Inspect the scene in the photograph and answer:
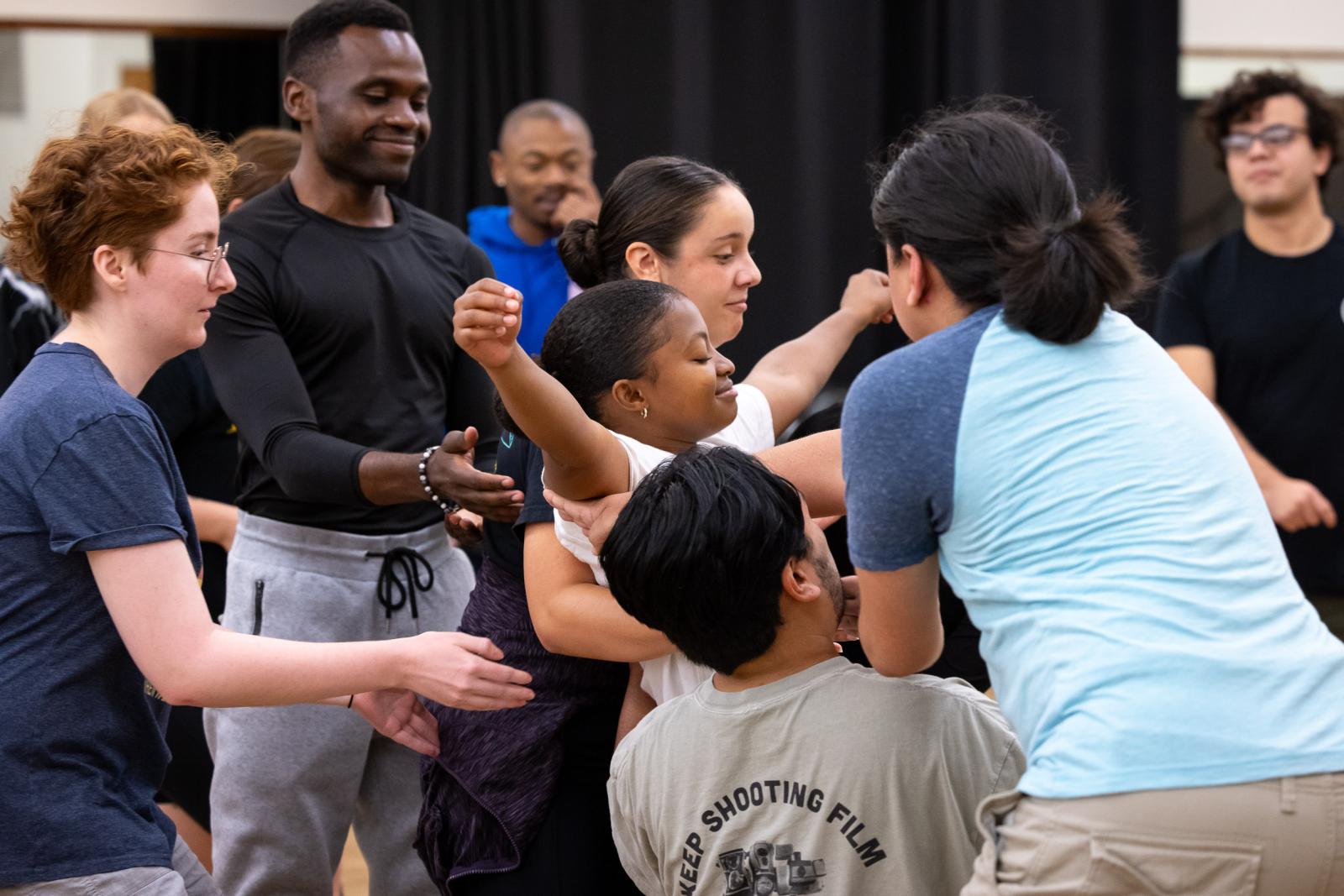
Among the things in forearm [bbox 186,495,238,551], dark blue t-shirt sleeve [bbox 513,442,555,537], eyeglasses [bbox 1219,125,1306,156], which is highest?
eyeglasses [bbox 1219,125,1306,156]

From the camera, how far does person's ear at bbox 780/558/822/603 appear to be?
1643mm

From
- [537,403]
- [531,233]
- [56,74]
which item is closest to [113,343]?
[537,403]

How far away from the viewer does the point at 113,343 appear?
69.1 inches

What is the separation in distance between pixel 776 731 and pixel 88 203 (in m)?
0.99

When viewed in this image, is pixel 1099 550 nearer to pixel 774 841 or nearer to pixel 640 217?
pixel 774 841

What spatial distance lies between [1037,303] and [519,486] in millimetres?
815

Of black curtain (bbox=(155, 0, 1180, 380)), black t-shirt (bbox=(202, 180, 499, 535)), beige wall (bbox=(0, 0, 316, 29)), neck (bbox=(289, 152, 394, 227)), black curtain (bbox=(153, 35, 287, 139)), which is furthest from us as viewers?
black curtain (bbox=(153, 35, 287, 139))

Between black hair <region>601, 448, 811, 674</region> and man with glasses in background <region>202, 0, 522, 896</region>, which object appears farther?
man with glasses in background <region>202, 0, 522, 896</region>

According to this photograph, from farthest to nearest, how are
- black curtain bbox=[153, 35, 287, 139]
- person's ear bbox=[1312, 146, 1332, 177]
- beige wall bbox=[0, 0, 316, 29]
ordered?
black curtain bbox=[153, 35, 287, 139] → beige wall bbox=[0, 0, 316, 29] → person's ear bbox=[1312, 146, 1332, 177]

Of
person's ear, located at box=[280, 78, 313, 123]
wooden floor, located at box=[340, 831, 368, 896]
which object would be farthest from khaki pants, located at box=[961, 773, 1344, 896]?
wooden floor, located at box=[340, 831, 368, 896]

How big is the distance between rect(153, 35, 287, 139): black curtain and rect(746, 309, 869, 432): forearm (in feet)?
15.7

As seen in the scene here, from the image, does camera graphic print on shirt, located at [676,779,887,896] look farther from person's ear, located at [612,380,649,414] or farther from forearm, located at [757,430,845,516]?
person's ear, located at [612,380,649,414]

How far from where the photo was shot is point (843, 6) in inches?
204

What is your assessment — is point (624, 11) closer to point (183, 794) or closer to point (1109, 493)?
point (183, 794)
